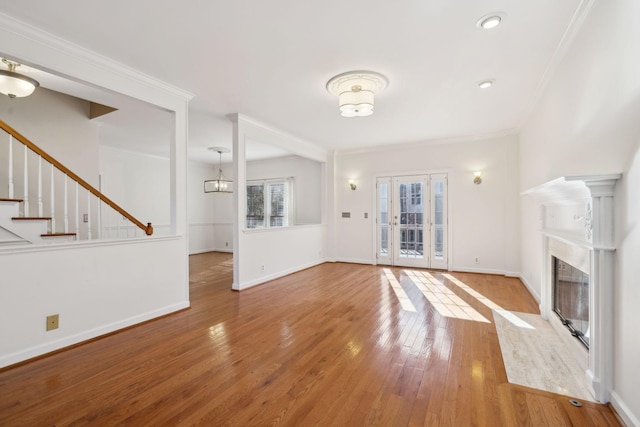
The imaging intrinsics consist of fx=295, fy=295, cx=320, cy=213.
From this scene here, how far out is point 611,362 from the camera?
1878 mm

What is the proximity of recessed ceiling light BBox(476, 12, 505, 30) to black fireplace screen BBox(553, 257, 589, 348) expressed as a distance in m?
2.12

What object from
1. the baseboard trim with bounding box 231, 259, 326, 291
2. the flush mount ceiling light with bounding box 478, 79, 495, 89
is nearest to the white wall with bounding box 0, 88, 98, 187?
the baseboard trim with bounding box 231, 259, 326, 291

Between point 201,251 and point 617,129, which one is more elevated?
point 617,129

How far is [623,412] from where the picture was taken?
1723mm

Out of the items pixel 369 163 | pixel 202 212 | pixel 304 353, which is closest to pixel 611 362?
pixel 304 353

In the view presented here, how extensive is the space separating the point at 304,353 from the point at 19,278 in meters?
2.44

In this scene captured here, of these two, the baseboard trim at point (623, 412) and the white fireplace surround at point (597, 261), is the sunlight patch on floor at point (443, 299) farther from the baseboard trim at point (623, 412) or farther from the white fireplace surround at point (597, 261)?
the baseboard trim at point (623, 412)

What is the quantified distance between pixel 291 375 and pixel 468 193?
202 inches

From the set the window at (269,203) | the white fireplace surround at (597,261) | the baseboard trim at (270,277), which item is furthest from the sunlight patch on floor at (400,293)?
the window at (269,203)

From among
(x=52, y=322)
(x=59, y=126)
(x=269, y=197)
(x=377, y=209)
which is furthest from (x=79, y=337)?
(x=269, y=197)

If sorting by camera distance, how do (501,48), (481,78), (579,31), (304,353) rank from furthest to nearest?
1. (481,78)
2. (501,48)
3. (304,353)
4. (579,31)

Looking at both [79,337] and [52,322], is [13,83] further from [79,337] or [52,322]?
[79,337]

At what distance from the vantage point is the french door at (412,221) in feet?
20.3

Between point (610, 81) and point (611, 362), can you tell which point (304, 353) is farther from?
point (610, 81)
